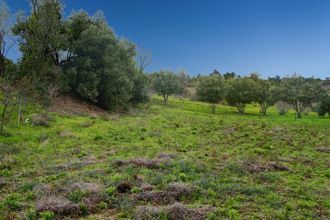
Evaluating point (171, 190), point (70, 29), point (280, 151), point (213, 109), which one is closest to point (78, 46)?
point (70, 29)

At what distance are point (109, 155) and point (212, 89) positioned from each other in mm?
68533

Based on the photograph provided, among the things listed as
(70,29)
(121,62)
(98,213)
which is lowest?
(98,213)

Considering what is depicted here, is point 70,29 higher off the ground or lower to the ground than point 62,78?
higher

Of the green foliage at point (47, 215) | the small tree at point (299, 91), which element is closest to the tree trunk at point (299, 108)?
the small tree at point (299, 91)

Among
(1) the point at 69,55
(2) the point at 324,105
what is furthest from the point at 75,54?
(2) the point at 324,105

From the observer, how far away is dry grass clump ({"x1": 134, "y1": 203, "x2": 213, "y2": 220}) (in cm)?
1288

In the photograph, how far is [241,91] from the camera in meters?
89.0

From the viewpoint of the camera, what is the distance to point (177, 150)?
26766 millimetres

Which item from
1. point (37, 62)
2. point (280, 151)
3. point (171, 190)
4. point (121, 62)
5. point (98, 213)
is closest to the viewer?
point (98, 213)

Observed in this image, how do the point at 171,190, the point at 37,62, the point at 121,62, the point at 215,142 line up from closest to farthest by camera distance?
1. the point at 171,190
2. the point at 215,142
3. the point at 37,62
4. the point at 121,62

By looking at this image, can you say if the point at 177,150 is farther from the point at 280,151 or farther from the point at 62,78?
the point at 62,78

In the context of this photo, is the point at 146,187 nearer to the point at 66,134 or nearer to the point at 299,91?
the point at 66,134

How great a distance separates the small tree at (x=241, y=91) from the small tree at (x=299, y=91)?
7238 mm

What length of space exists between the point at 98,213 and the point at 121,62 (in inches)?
1866
